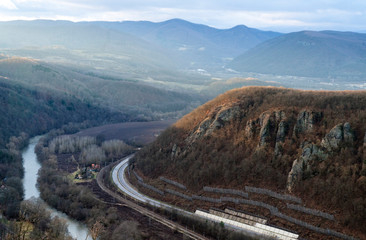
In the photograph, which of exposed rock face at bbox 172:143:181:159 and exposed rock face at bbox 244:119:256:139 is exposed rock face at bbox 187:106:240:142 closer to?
exposed rock face at bbox 172:143:181:159

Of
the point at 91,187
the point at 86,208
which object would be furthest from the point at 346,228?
the point at 91,187

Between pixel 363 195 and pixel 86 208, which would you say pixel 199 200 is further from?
pixel 363 195

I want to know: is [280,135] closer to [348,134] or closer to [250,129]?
[250,129]

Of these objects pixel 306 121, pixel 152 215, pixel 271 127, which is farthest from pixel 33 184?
pixel 306 121

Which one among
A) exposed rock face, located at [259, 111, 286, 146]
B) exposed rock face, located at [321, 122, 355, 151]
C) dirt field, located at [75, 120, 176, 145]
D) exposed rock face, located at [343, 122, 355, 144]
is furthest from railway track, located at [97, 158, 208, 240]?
dirt field, located at [75, 120, 176, 145]

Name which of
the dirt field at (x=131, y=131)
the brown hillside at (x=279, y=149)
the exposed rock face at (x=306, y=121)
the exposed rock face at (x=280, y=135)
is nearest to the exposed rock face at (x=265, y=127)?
the brown hillside at (x=279, y=149)
